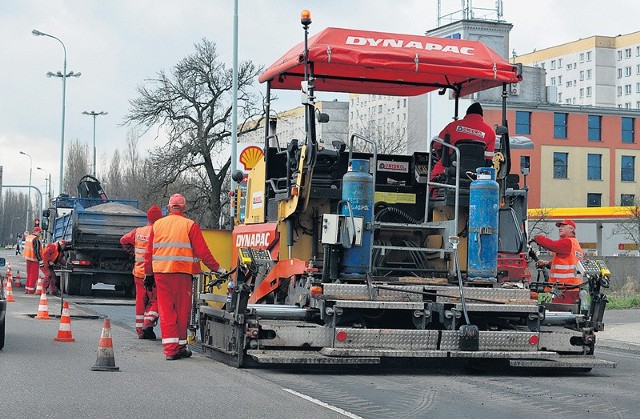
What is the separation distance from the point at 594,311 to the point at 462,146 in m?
2.36

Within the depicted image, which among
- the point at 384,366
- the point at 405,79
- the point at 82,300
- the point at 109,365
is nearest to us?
the point at 109,365

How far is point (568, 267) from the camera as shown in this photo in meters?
14.9

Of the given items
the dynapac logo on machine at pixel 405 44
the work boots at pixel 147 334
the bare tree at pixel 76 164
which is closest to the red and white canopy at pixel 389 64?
the dynapac logo on machine at pixel 405 44

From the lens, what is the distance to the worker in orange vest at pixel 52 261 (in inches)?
1035

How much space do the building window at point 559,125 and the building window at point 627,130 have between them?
5.24m

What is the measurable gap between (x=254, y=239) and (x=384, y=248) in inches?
73.6

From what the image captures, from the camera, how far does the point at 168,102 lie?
44688 mm

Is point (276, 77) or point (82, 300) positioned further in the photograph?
point (82, 300)

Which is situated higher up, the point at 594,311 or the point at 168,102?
the point at 168,102

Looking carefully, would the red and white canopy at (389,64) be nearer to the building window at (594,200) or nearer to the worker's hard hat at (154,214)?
the worker's hard hat at (154,214)

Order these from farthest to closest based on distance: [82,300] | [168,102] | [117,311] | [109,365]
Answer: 1. [168,102]
2. [82,300]
3. [117,311]
4. [109,365]

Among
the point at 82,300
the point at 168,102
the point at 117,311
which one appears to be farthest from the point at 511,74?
the point at 168,102

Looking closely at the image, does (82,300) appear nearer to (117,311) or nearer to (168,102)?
(117,311)

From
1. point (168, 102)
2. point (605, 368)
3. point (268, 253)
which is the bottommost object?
point (605, 368)
